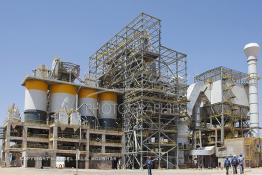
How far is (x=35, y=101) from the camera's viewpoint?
78.9 m

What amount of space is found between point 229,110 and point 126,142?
2577 cm

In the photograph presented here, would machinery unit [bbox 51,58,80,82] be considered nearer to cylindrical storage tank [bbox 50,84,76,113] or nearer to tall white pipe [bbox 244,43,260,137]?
cylindrical storage tank [bbox 50,84,76,113]

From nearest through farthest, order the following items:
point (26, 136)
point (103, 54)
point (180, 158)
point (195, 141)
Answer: point (26, 136), point (180, 158), point (195, 141), point (103, 54)

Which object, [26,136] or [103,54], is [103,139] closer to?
[26,136]

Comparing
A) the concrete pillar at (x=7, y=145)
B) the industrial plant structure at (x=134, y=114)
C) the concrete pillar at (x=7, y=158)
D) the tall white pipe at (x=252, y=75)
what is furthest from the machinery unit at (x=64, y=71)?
the tall white pipe at (x=252, y=75)

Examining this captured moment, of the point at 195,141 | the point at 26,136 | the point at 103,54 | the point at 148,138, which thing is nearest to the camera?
the point at 26,136

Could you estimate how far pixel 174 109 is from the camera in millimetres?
84562

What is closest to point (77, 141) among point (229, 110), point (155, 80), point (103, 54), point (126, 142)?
point (126, 142)

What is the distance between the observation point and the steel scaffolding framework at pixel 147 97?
3110 inches

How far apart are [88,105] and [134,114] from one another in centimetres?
1144

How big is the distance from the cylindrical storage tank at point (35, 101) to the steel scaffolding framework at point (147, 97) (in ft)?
59.0

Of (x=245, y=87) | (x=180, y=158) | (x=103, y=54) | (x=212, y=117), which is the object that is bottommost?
(x=180, y=158)

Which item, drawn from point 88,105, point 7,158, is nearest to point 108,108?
point 88,105

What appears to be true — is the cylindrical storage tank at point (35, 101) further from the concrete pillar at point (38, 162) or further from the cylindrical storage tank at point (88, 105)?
the concrete pillar at point (38, 162)
